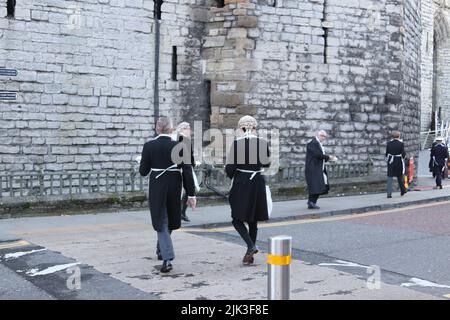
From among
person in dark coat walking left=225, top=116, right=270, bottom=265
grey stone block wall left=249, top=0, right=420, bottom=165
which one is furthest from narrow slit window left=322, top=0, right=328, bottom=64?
person in dark coat walking left=225, top=116, right=270, bottom=265

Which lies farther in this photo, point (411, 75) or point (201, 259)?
point (411, 75)

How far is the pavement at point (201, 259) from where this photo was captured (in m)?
6.00

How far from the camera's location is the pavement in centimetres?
600

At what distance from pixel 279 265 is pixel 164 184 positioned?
9.44 feet

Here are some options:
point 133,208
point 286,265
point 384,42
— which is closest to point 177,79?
point 133,208

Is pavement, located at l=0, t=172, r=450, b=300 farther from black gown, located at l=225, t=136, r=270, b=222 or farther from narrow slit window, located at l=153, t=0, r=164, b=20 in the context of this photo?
narrow slit window, located at l=153, t=0, r=164, b=20

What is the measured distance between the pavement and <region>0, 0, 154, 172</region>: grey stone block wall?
3.32 m

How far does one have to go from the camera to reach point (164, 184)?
691 cm

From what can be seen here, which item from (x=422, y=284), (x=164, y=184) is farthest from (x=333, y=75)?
(x=422, y=284)

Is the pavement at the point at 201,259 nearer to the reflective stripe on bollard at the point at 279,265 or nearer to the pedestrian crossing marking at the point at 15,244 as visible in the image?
the pedestrian crossing marking at the point at 15,244

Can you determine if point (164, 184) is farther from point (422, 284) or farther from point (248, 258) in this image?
point (422, 284)

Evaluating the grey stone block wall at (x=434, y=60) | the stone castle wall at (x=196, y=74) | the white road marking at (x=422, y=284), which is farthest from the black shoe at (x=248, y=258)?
the grey stone block wall at (x=434, y=60)

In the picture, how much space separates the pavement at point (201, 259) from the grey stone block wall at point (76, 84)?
3.32 meters
